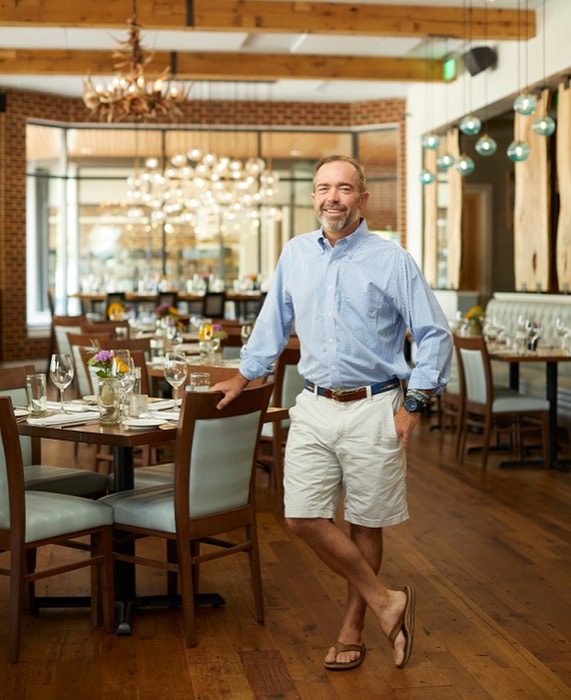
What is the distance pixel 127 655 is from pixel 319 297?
1511 millimetres

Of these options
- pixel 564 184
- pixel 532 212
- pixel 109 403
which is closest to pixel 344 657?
pixel 109 403

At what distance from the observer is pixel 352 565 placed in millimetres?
3629

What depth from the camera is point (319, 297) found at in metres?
3.65

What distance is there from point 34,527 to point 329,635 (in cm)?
123

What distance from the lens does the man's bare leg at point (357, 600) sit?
12.2ft

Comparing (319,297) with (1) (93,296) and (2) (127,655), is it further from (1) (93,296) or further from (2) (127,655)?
(1) (93,296)

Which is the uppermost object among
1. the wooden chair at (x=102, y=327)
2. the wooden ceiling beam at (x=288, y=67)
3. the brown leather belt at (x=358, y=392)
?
the wooden ceiling beam at (x=288, y=67)

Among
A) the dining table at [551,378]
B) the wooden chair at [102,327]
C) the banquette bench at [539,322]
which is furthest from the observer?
the wooden chair at [102,327]

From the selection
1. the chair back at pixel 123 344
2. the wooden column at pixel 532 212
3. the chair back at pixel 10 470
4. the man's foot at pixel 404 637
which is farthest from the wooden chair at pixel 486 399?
the chair back at pixel 10 470

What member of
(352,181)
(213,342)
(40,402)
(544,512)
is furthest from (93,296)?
(352,181)

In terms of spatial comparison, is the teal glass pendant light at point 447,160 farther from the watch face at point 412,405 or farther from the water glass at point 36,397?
the watch face at point 412,405

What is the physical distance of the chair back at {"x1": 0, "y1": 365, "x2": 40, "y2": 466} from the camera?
4.75 metres

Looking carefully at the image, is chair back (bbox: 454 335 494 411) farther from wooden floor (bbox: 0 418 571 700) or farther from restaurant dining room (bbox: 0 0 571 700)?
wooden floor (bbox: 0 418 571 700)

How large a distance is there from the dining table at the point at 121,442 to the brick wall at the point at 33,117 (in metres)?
12.3
